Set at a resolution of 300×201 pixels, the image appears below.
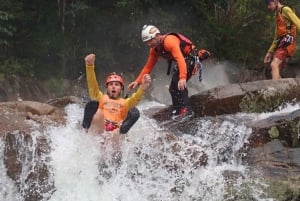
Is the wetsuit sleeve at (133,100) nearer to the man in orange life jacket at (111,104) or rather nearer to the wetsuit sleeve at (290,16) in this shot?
the man in orange life jacket at (111,104)

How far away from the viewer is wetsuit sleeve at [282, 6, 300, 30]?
26.7 ft

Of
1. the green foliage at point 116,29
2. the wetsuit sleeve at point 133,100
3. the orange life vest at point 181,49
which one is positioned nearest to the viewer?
the wetsuit sleeve at point 133,100

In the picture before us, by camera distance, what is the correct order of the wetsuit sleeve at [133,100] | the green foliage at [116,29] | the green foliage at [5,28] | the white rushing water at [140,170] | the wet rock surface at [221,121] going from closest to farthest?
the white rushing water at [140,170]
the wet rock surface at [221,121]
the wetsuit sleeve at [133,100]
the green foliage at [5,28]
the green foliage at [116,29]

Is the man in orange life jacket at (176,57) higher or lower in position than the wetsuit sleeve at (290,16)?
lower

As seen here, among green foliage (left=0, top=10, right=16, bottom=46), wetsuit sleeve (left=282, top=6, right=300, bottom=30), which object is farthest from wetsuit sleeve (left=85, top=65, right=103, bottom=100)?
green foliage (left=0, top=10, right=16, bottom=46)

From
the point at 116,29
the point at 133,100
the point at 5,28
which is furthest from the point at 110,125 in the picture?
the point at 116,29

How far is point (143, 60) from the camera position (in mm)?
13281

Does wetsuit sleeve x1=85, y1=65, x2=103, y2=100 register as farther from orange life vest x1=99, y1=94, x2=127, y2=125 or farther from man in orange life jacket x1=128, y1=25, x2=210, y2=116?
man in orange life jacket x1=128, y1=25, x2=210, y2=116

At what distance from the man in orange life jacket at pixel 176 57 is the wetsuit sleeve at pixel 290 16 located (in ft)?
4.60

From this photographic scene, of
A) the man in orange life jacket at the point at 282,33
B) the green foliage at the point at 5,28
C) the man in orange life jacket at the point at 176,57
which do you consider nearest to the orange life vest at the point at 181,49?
the man in orange life jacket at the point at 176,57

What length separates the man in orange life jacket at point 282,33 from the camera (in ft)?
27.0

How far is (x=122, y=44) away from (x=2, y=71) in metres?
3.02

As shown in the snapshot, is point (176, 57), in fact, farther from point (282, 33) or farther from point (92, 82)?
point (282, 33)

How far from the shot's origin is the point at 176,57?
24.3 feet
